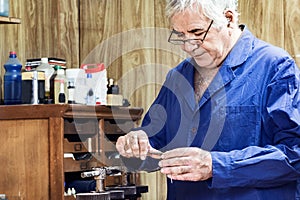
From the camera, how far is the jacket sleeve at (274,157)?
1735 mm

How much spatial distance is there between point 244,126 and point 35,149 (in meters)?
1.19

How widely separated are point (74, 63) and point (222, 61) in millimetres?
1809

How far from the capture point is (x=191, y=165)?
174 cm

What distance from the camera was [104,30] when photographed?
375 centimetres

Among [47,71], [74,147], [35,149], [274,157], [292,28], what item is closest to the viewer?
[274,157]

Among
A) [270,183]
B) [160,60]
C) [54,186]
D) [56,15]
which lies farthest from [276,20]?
[270,183]

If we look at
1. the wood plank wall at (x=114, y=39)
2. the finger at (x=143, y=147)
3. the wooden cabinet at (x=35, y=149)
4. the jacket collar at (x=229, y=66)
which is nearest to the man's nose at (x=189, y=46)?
the jacket collar at (x=229, y=66)

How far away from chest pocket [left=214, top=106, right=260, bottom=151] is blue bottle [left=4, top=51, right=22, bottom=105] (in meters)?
1.38

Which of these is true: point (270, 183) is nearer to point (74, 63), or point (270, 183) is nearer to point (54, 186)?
point (54, 186)

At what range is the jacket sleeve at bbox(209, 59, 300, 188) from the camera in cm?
174

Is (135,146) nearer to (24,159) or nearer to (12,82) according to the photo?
(24,159)

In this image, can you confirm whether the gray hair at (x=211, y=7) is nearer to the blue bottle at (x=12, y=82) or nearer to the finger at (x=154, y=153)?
the finger at (x=154, y=153)

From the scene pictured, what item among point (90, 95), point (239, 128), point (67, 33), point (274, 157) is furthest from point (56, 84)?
point (274, 157)

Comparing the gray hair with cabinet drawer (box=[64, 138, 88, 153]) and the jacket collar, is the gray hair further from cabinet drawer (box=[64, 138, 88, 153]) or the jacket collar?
cabinet drawer (box=[64, 138, 88, 153])
